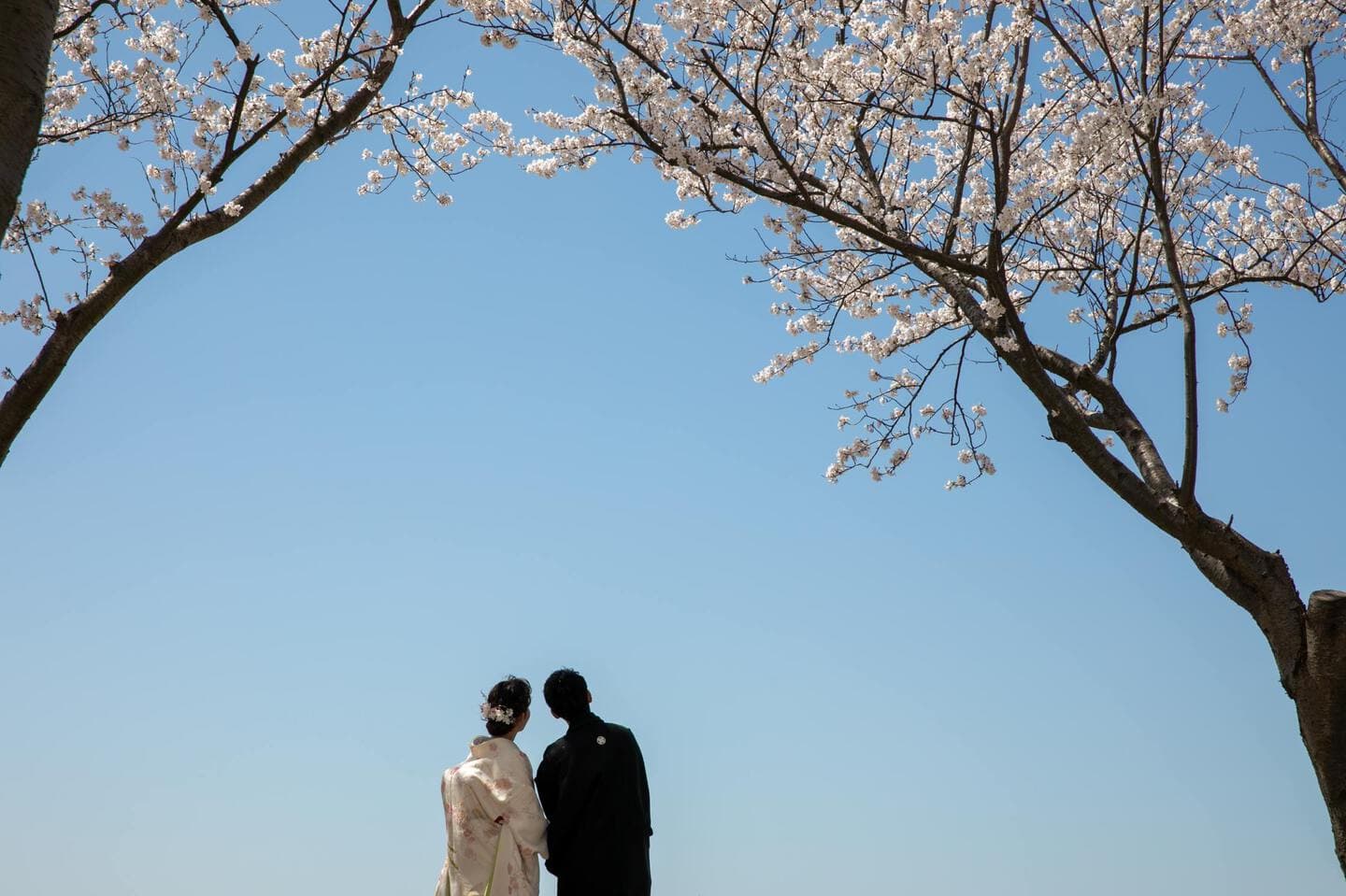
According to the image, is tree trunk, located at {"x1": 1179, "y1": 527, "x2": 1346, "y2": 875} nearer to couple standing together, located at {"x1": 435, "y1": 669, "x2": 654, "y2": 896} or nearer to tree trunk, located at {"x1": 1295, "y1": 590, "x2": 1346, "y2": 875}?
tree trunk, located at {"x1": 1295, "y1": 590, "x2": 1346, "y2": 875}

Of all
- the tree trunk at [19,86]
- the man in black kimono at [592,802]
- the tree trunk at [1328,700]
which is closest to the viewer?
the tree trunk at [19,86]

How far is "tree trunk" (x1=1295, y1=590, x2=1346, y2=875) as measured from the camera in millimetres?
4617

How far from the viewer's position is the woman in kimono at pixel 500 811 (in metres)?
4.33

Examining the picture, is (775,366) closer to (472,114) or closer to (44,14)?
(472,114)

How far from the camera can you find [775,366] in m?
7.86

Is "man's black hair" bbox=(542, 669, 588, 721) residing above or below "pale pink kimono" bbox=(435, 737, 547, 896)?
above

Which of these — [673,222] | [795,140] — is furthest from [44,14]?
[673,222]

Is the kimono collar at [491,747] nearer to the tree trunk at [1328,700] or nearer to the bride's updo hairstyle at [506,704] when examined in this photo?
the bride's updo hairstyle at [506,704]

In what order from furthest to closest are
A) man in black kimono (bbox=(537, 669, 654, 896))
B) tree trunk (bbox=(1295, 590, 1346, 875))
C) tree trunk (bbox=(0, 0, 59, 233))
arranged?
tree trunk (bbox=(1295, 590, 1346, 875))
man in black kimono (bbox=(537, 669, 654, 896))
tree trunk (bbox=(0, 0, 59, 233))

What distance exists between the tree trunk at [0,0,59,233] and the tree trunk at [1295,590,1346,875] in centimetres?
473

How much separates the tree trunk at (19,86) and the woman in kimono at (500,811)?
8.38 feet

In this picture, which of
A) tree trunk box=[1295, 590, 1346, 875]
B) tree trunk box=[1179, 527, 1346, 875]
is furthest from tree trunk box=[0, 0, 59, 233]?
tree trunk box=[1295, 590, 1346, 875]

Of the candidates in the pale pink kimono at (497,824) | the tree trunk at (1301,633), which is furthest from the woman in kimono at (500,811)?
the tree trunk at (1301,633)

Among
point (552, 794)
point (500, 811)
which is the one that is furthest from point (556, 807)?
point (500, 811)
